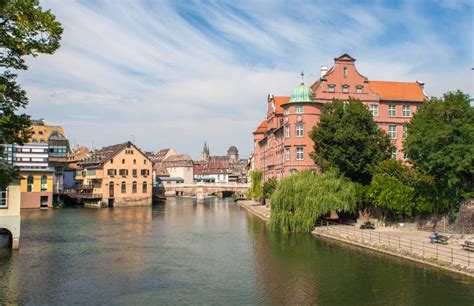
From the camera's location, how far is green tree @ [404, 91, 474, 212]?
41.1 m

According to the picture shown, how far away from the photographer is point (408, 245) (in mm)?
39062

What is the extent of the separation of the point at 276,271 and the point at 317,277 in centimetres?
330

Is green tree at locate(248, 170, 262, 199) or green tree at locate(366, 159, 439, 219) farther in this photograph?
green tree at locate(248, 170, 262, 199)

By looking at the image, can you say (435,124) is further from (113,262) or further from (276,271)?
(113,262)

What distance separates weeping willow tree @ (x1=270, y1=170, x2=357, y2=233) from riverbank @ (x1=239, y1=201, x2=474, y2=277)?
1.91m

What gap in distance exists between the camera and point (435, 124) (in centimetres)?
4303

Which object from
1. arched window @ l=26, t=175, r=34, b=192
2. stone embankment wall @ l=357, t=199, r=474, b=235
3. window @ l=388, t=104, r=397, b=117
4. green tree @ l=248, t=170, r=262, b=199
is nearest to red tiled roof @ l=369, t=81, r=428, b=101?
window @ l=388, t=104, r=397, b=117

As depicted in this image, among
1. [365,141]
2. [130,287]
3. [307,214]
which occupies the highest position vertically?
[365,141]

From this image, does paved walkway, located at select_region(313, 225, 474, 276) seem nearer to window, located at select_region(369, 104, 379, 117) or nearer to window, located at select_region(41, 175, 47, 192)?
→ window, located at select_region(369, 104, 379, 117)

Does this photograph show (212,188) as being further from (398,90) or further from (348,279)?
(348,279)

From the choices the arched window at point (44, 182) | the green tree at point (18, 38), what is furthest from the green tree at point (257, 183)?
the green tree at point (18, 38)

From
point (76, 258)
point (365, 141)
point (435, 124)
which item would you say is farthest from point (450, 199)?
point (76, 258)

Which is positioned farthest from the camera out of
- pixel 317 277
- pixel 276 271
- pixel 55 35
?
pixel 276 271

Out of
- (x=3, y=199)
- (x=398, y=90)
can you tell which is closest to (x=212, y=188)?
(x=398, y=90)
